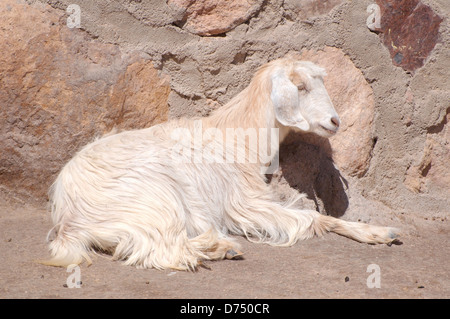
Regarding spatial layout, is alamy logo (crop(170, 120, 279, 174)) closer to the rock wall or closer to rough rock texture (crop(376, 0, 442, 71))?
the rock wall

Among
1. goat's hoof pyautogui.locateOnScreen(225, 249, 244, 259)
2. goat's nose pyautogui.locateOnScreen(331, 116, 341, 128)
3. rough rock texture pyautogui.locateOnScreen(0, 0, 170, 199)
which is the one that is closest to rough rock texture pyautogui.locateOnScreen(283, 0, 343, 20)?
goat's nose pyautogui.locateOnScreen(331, 116, 341, 128)

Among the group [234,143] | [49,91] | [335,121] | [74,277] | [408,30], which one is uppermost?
[408,30]

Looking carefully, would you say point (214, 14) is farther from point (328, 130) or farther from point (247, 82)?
point (328, 130)

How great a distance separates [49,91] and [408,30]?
2.54 m

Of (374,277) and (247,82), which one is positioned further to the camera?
(247,82)

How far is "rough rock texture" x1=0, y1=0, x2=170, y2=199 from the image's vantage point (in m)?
3.65

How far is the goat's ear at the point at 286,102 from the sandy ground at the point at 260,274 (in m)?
0.77

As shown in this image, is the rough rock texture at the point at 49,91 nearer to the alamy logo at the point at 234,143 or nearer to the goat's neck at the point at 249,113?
the alamy logo at the point at 234,143

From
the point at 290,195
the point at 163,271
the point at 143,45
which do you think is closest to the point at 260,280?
the point at 163,271

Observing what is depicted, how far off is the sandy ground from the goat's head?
74cm

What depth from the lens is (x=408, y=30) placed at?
4207 mm

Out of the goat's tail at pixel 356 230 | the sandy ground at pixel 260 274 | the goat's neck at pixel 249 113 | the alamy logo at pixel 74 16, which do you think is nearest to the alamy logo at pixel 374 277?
the sandy ground at pixel 260 274

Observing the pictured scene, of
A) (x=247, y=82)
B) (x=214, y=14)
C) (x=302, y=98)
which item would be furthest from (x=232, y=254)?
(x=214, y=14)

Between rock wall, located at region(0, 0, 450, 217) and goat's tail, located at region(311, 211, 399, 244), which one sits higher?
rock wall, located at region(0, 0, 450, 217)
